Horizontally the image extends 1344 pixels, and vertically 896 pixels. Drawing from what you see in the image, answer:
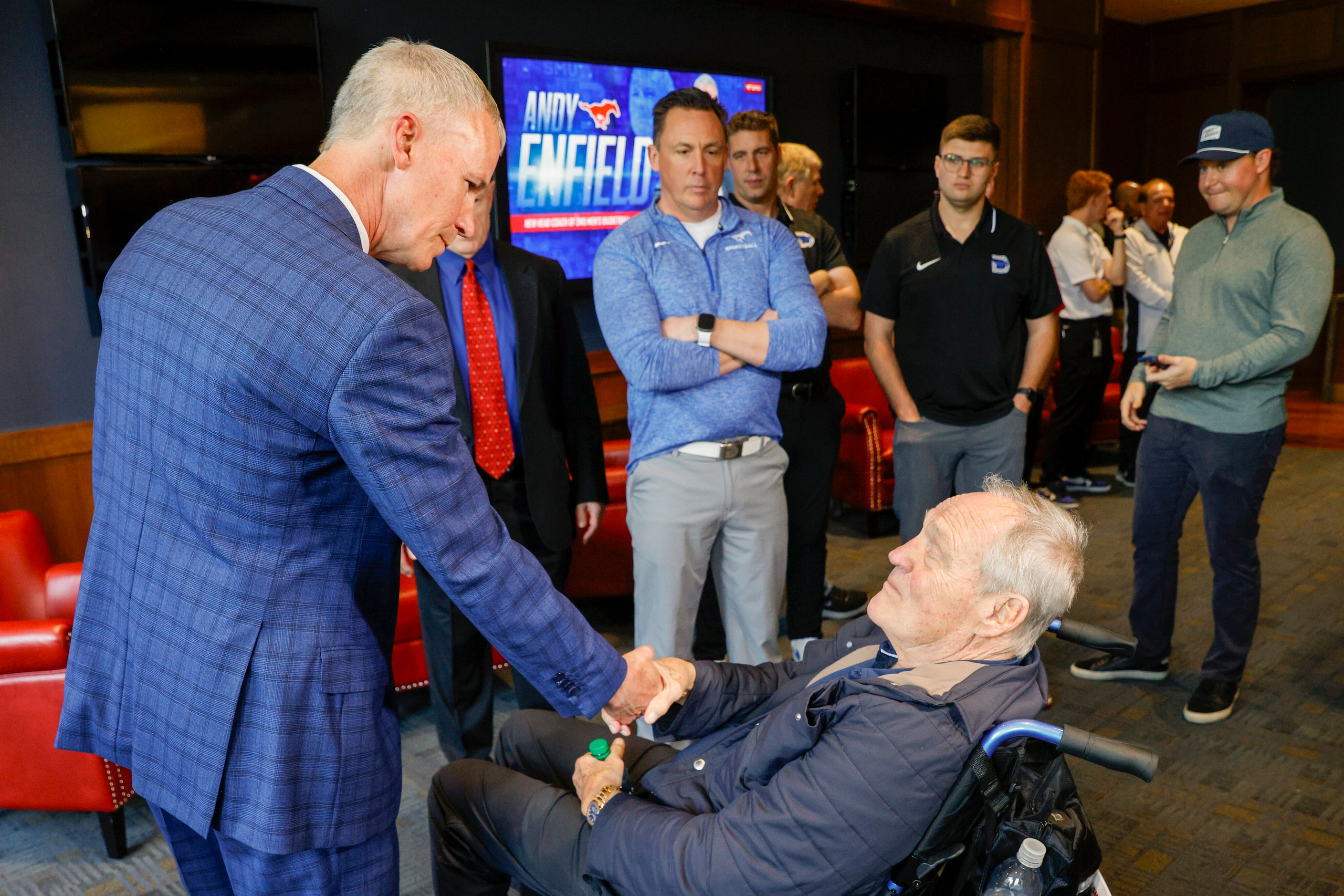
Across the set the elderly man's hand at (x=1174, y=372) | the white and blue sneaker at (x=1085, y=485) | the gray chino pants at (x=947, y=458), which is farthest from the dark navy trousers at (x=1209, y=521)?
the white and blue sneaker at (x=1085, y=485)

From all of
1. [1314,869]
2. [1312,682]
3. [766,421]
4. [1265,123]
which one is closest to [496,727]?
[766,421]

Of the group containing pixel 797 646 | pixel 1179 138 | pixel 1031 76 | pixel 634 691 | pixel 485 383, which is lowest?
pixel 797 646

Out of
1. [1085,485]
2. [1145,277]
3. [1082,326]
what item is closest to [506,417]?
[1082,326]

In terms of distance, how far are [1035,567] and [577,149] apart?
3.88 meters

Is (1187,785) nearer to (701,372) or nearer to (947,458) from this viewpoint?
(947,458)

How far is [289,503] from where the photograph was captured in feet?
3.80

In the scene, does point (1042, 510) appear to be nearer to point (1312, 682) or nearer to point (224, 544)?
point (224, 544)

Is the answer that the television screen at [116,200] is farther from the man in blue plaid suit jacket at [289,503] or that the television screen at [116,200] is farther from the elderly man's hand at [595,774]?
the elderly man's hand at [595,774]

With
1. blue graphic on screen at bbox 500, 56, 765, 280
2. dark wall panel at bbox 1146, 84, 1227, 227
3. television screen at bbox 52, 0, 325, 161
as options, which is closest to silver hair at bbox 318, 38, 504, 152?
television screen at bbox 52, 0, 325, 161

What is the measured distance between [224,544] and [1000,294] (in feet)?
8.62

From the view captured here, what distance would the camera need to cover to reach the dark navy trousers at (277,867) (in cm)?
124

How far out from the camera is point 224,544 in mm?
1151

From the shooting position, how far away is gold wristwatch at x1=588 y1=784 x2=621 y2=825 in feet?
4.69

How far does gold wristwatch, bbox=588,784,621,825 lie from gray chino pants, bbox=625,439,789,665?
1.07 m
